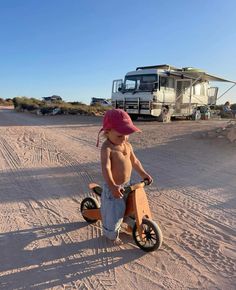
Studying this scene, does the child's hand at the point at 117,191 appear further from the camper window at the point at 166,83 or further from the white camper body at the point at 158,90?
the camper window at the point at 166,83

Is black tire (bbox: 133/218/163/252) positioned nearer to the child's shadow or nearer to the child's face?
the child's shadow

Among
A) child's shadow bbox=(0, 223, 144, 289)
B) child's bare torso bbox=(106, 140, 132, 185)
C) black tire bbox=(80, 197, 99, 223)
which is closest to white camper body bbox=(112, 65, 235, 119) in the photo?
black tire bbox=(80, 197, 99, 223)

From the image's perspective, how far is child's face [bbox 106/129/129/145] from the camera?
377cm

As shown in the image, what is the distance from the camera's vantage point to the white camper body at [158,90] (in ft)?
58.1

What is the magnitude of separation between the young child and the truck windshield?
14107mm

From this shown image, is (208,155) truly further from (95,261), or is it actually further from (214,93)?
(214,93)

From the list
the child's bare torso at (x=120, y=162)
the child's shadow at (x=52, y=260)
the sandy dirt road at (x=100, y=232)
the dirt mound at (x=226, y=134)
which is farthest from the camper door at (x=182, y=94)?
the child's shadow at (x=52, y=260)

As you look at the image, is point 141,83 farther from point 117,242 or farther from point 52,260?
point 52,260

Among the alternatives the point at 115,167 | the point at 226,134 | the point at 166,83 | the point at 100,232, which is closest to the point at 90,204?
the point at 100,232

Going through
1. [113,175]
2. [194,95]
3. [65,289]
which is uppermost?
[194,95]

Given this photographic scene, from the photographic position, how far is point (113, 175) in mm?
3895

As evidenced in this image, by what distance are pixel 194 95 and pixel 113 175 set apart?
17.9 meters

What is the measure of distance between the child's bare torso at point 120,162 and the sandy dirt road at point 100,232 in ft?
Result: 2.28

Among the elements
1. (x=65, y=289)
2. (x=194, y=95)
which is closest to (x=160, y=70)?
(x=194, y=95)
